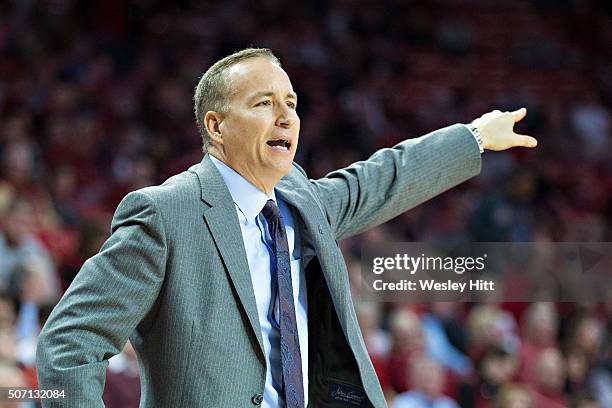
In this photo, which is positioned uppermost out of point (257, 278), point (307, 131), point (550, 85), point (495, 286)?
point (550, 85)

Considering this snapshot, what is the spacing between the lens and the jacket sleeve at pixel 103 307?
1777mm

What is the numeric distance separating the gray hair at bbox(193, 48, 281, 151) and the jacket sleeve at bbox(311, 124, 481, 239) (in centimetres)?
30

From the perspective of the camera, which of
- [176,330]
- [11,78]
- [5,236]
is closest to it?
[176,330]

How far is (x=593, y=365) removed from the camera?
5016 mm

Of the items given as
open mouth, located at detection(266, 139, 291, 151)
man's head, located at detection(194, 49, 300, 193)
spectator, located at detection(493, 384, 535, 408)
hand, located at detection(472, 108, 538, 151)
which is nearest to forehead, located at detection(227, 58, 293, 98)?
man's head, located at detection(194, 49, 300, 193)

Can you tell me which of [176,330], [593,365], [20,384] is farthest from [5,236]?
[176,330]

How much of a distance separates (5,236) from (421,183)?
3006mm

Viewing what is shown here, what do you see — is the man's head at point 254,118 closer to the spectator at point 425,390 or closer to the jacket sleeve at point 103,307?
the jacket sleeve at point 103,307

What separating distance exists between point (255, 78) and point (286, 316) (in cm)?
49

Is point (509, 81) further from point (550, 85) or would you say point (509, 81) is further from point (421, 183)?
point (421, 183)

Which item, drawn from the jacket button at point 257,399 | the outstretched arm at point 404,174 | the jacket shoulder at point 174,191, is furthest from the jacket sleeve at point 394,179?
the jacket button at point 257,399

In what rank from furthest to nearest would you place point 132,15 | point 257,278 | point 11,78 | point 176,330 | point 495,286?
point 132,15, point 11,78, point 495,286, point 257,278, point 176,330

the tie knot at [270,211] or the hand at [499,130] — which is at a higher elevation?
the hand at [499,130]

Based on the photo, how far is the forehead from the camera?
83.5 inches
